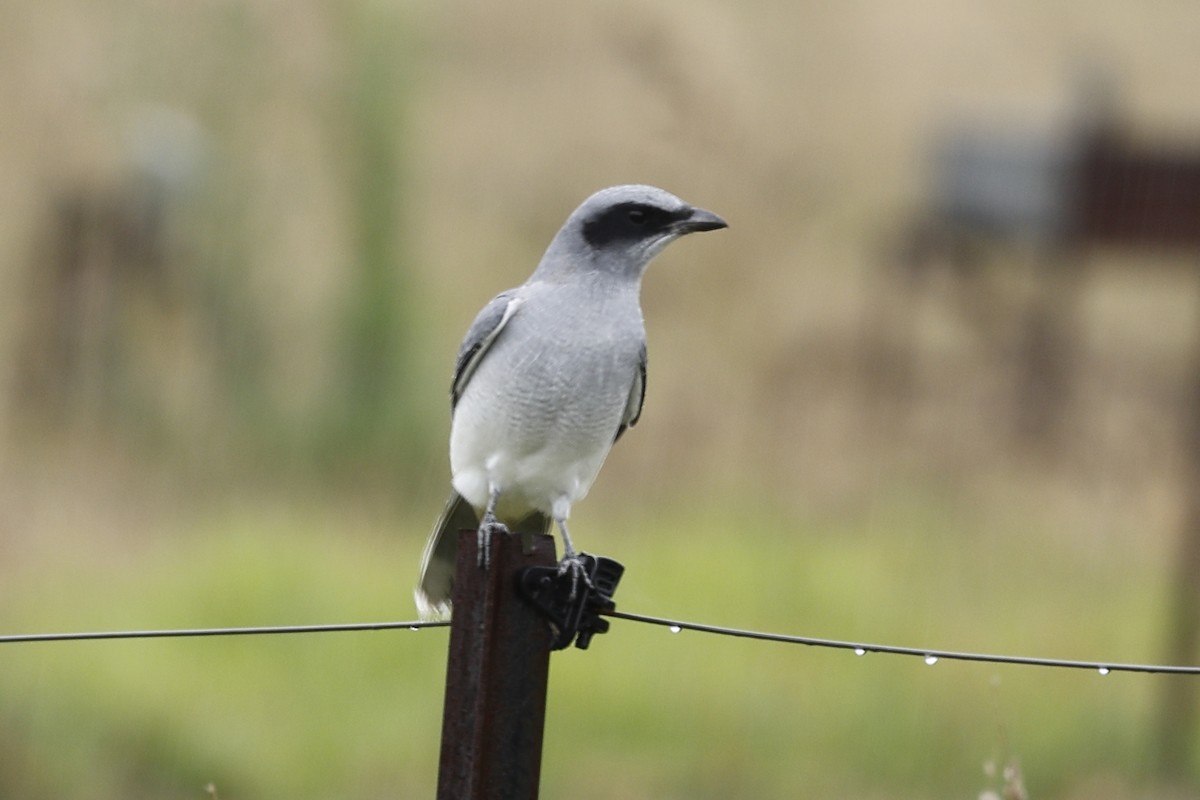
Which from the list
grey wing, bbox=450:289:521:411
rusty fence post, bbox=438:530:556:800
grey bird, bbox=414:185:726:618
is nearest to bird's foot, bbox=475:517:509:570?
rusty fence post, bbox=438:530:556:800

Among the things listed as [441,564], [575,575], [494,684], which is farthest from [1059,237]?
[494,684]

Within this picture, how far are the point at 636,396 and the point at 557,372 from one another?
1.02 feet

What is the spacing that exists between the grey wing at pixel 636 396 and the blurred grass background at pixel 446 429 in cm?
263

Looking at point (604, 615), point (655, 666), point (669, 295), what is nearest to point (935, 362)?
point (669, 295)

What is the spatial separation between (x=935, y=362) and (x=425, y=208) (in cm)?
377

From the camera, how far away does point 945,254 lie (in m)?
12.0

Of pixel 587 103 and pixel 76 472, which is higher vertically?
pixel 587 103

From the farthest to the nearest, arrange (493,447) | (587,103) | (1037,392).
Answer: (587,103) < (1037,392) < (493,447)

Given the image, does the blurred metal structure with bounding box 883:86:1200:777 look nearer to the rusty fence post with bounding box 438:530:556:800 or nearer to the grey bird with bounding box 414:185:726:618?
the grey bird with bounding box 414:185:726:618

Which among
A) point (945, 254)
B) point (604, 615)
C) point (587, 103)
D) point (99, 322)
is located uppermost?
point (587, 103)

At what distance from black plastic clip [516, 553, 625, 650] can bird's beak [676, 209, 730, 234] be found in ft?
3.62

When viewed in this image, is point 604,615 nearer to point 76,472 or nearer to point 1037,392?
point 76,472

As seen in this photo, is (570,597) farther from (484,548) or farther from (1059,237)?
(1059,237)

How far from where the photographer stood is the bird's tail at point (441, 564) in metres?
3.44
